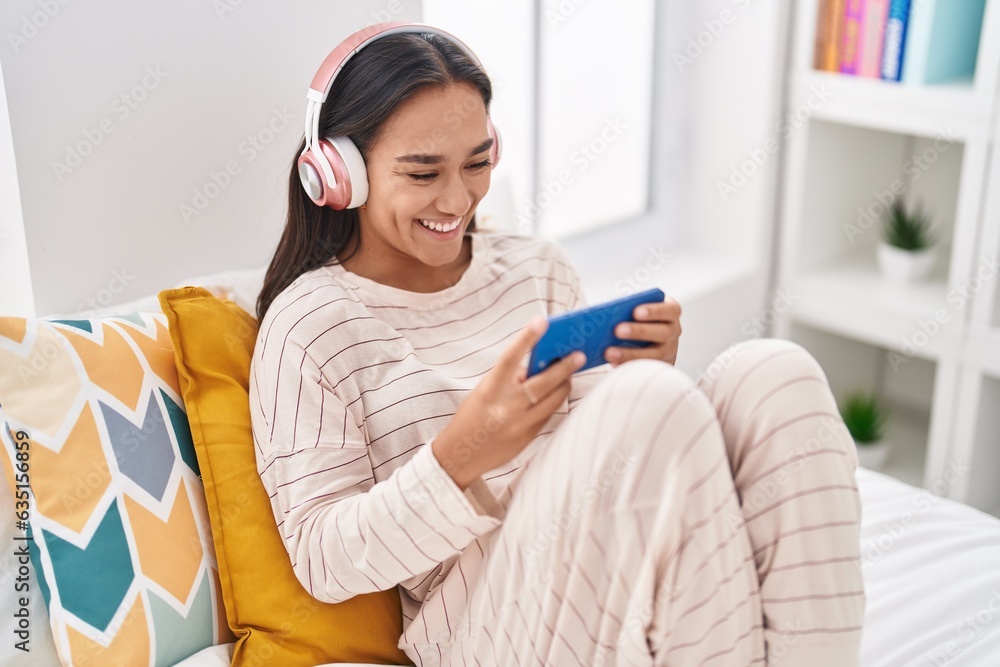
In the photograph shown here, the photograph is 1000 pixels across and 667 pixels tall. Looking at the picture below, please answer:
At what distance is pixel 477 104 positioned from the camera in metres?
1.18

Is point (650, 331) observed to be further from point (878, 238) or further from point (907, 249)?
point (878, 238)

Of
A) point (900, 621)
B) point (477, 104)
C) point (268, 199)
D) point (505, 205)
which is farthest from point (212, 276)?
point (900, 621)

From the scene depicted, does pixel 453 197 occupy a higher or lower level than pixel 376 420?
higher

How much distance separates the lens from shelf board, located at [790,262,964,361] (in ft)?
6.61

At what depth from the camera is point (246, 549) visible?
3.58 ft

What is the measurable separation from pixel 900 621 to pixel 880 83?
1.19 metres

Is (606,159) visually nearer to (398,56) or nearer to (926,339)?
(926,339)

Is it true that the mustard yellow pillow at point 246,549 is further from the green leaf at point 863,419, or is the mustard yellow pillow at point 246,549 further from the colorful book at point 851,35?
the colorful book at point 851,35

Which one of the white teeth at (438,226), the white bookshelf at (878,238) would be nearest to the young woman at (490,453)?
the white teeth at (438,226)

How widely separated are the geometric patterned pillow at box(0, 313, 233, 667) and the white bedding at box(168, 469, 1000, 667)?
0.23ft

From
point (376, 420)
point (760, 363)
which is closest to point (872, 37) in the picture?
point (760, 363)

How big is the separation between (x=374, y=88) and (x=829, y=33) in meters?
1.29

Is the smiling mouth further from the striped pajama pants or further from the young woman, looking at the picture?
the striped pajama pants

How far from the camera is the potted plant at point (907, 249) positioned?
84.5 inches
